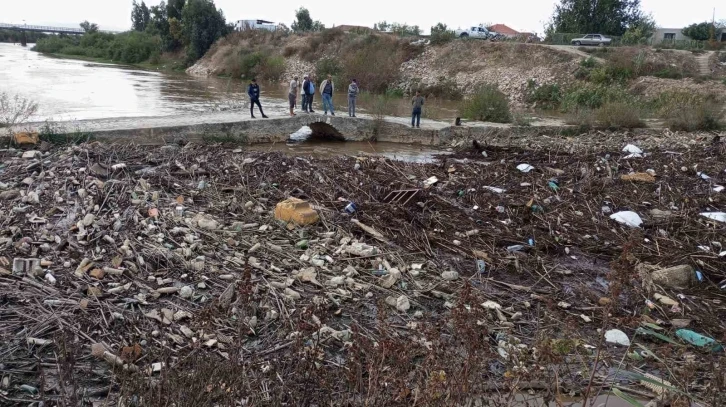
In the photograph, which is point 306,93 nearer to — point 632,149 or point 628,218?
point 632,149

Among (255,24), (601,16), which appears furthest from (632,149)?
(255,24)

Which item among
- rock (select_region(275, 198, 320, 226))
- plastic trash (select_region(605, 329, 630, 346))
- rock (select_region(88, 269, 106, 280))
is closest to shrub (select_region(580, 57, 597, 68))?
rock (select_region(275, 198, 320, 226))

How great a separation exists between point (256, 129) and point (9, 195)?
22.2ft

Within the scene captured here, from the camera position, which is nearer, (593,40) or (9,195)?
(9,195)

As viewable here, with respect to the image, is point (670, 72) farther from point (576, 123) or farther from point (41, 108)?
point (41, 108)

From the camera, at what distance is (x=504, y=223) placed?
696 cm

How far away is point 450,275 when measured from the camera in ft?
17.7

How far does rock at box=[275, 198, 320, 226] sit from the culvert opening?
7486 mm

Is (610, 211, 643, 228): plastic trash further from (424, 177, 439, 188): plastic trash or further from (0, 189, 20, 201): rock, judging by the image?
(0, 189, 20, 201): rock

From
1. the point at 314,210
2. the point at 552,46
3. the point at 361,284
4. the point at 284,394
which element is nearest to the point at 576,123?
the point at 314,210

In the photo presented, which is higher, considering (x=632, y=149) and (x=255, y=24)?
(x=255, y=24)

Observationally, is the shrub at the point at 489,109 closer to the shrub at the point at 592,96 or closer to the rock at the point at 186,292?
the shrub at the point at 592,96

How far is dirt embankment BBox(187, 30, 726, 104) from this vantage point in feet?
85.4

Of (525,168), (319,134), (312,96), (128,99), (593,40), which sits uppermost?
(593,40)
